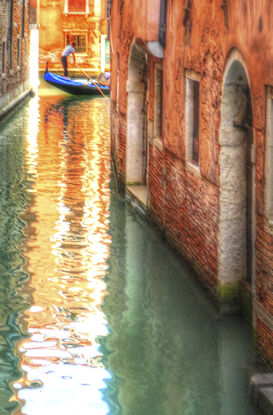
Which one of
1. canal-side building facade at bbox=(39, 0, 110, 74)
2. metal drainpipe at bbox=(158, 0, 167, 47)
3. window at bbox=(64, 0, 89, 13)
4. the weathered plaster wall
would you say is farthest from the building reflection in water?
window at bbox=(64, 0, 89, 13)

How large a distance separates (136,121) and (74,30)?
2975 cm

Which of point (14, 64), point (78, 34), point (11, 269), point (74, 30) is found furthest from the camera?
point (78, 34)

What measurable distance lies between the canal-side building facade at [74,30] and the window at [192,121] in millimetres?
Answer: 32251

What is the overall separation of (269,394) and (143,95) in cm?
699

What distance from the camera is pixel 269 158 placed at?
564 cm

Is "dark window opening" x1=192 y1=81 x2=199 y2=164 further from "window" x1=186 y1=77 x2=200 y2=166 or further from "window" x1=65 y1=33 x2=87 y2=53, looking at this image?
"window" x1=65 y1=33 x2=87 y2=53

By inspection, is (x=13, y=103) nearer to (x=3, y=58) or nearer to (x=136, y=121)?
(x=3, y=58)

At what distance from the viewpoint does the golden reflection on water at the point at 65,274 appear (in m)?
5.42

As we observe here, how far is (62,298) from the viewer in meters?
7.18

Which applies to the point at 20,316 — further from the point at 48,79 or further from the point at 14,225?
the point at 48,79

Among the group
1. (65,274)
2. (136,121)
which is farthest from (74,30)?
(65,274)

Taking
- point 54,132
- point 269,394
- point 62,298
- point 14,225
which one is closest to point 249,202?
point 62,298

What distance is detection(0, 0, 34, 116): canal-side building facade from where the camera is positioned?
844 inches

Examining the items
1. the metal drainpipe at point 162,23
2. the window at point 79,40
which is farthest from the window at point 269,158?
the window at point 79,40
